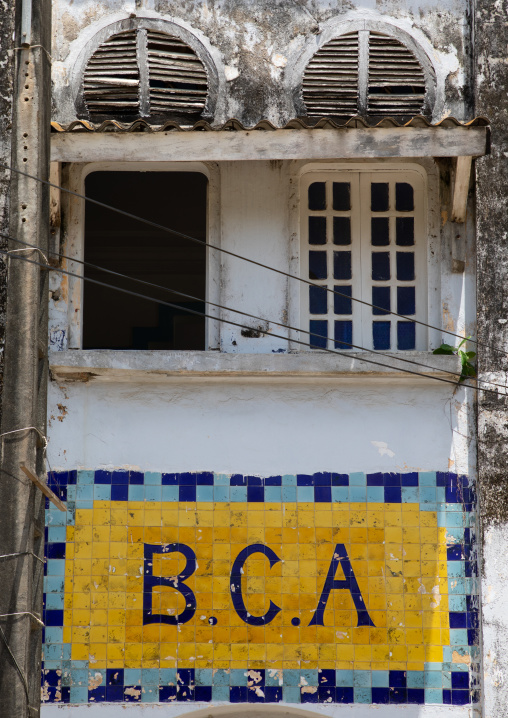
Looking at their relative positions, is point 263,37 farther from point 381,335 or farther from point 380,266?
point 381,335

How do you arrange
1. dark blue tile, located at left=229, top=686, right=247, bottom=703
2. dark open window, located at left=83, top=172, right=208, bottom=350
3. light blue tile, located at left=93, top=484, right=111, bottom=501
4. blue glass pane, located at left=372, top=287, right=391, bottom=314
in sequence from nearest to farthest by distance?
dark blue tile, located at left=229, top=686, right=247, bottom=703
light blue tile, located at left=93, top=484, right=111, bottom=501
blue glass pane, located at left=372, top=287, right=391, bottom=314
dark open window, located at left=83, top=172, right=208, bottom=350

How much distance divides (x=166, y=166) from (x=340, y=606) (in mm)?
3625

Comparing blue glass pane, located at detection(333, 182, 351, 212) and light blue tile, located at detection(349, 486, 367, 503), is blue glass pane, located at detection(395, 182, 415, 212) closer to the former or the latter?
blue glass pane, located at detection(333, 182, 351, 212)

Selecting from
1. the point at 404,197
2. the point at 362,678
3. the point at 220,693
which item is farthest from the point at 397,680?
the point at 404,197

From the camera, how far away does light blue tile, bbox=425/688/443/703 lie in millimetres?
7051

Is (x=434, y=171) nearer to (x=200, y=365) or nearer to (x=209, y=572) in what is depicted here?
(x=200, y=365)

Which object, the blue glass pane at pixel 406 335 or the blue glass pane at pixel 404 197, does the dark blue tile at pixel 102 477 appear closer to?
the blue glass pane at pixel 406 335

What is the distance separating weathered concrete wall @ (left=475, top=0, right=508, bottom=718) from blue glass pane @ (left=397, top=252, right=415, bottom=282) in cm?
54

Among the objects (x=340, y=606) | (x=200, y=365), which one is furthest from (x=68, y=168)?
(x=340, y=606)

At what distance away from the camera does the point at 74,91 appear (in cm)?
799

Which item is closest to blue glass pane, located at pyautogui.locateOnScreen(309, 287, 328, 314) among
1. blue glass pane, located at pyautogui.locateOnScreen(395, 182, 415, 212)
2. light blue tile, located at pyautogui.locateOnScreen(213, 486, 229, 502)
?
blue glass pane, located at pyautogui.locateOnScreen(395, 182, 415, 212)

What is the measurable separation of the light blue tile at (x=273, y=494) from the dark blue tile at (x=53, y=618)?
1669mm

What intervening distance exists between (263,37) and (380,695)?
5031mm

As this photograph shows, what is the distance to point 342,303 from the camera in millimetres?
7898
